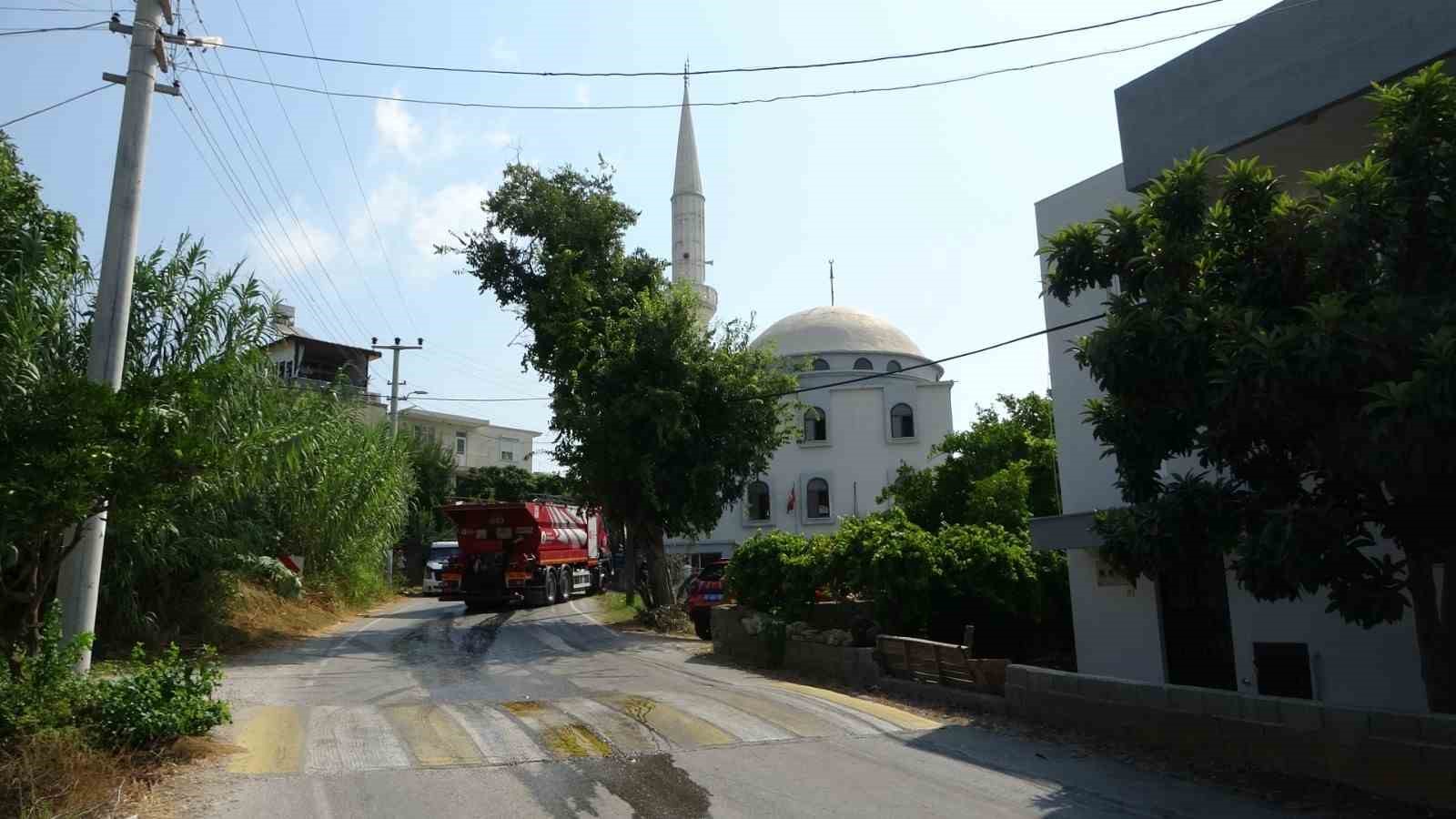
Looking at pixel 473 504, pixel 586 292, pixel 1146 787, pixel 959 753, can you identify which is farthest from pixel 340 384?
pixel 1146 787

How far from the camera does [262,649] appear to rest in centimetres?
1720

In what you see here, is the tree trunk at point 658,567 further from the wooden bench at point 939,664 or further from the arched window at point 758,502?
the arched window at point 758,502

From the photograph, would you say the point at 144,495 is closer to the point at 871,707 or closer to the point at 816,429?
the point at 871,707

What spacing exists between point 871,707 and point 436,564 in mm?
28025

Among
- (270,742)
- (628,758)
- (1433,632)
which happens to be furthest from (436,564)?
(1433,632)

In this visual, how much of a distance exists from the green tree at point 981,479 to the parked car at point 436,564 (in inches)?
696

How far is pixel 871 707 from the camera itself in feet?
37.4

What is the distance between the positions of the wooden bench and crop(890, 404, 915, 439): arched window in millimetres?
37585

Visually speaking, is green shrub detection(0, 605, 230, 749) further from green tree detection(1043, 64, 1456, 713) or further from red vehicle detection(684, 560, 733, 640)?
red vehicle detection(684, 560, 733, 640)

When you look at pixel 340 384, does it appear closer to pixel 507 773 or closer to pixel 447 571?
pixel 447 571

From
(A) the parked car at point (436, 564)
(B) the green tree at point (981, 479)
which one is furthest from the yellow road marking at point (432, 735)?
(A) the parked car at point (436, 564)

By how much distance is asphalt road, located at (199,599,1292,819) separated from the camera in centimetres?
699

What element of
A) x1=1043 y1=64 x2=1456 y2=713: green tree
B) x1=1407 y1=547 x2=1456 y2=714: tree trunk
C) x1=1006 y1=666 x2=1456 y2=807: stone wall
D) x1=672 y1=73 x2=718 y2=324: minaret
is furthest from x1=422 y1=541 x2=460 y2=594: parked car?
x1=1407 y1=547 x2=1456 y2=714: tree trunk

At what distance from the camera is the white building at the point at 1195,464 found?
9.48 meters
